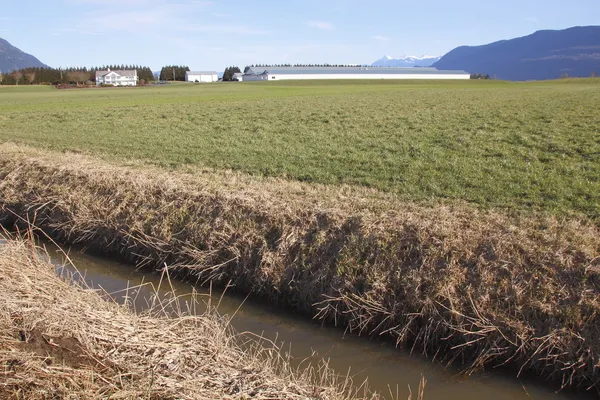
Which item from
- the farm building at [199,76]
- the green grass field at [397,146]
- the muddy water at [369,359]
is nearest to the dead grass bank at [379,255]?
the muddy water at [369,359]

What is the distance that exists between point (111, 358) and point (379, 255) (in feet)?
15.0

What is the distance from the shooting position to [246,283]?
918cm

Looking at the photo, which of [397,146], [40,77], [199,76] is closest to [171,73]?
[199,76]

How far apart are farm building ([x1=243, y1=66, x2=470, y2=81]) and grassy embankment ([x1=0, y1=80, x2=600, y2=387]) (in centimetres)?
12463

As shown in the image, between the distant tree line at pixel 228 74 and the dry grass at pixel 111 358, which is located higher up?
the distant tree line at pixel 228 74

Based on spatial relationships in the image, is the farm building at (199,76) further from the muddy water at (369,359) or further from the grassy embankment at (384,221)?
the muddy water at (369,359)

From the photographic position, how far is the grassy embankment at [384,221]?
7082mm

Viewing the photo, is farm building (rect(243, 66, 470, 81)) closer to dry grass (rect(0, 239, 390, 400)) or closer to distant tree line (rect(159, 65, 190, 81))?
distant tree line (rect(159, 65, 190, 81))

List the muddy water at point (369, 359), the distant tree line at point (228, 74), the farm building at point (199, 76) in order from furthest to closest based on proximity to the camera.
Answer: the farm building at point (199, 76) → the distant tree line at point (228, 74) → the muddy water at point (369, 359)

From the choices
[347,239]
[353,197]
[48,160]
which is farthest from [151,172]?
[347,239]

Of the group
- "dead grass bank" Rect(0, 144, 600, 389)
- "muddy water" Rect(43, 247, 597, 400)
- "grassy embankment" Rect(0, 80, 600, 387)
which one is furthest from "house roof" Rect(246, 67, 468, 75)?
"muddy water" Rect(43, 247, 597, 400)

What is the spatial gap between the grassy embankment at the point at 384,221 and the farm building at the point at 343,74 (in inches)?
4907

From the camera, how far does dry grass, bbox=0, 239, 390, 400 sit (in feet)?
15.3

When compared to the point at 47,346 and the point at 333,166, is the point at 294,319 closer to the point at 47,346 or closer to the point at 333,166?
the point at 47,346
